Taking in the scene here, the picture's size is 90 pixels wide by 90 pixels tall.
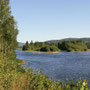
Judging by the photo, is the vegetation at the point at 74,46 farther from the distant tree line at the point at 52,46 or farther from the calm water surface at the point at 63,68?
the calm water surface at the point at 63,68

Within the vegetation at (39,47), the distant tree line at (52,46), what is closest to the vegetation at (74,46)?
the distant tree line at (52,46)

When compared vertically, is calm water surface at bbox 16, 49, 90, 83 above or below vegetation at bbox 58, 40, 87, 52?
below

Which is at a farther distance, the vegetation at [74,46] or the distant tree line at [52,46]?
the vegetation at [74,46]

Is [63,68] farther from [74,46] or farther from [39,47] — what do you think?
[74,46]

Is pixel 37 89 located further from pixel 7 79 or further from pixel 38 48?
pixel 38 48

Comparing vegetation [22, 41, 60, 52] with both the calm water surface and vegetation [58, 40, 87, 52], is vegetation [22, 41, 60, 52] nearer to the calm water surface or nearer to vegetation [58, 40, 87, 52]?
vegetation [58, 40, 87, 52]

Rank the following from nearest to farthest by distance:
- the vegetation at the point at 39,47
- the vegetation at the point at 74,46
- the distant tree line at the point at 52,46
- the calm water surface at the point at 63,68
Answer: the calm water surface at the point at 63,68 → the vegetation at the point at 39,47 → the distant tree line at the point at 52,46 → the vegetation at the point at 74,46

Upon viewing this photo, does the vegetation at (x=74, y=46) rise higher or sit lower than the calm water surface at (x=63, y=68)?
higher

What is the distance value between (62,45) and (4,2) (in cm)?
15245

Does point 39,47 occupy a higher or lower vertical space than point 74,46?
lower

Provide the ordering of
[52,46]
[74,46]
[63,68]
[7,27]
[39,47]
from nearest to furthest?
[7,27]
[63,68]
[52,46]
[39,47]
[74,46]

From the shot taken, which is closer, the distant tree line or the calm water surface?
the calm water surface

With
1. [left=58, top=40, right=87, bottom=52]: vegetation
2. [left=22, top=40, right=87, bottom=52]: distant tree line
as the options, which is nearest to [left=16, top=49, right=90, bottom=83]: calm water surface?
[left=22, top=40, right=87, bottom=52]: distant tree line

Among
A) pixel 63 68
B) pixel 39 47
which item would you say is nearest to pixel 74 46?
pixel 39 47
